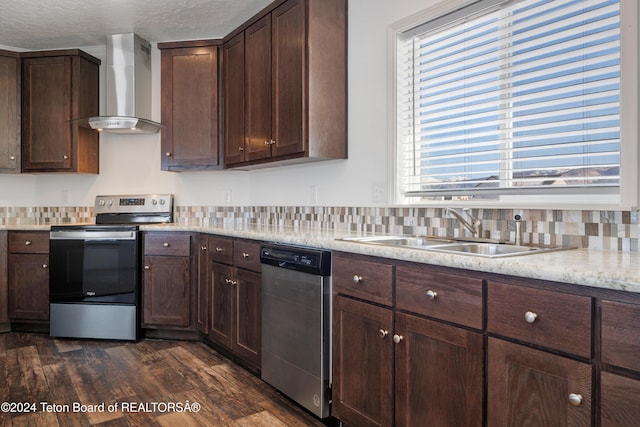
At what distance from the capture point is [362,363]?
72.4 inches

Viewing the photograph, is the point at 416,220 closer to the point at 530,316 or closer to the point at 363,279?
the point at 363,279

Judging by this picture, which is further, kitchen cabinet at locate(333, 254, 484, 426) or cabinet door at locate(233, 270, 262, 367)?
cabinet door at locate(233, 270, 262, 367)

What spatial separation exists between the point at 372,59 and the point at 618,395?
207cm

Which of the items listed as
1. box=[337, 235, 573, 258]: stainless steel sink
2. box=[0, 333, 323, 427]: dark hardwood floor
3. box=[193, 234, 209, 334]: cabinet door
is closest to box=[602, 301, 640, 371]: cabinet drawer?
box=[337, 235, 573, 258]: stainless steel sink

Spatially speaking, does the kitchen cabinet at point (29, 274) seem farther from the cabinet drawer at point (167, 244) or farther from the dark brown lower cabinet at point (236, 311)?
the dark brown lower cabinet at point (236, 311)

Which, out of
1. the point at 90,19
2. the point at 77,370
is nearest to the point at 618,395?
the point at 77,370

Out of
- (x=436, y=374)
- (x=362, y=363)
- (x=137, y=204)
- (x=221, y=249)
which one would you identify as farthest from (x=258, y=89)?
(x=436, y=374)

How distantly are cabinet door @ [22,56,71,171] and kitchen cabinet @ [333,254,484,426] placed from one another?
3.07m

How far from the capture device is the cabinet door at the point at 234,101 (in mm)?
3271

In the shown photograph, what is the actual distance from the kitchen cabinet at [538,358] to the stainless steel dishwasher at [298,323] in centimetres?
85

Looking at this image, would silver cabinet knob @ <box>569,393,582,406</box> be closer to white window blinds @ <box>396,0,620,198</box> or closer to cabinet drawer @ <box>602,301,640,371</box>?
cabinet drawer @ <box>602,301,640,371</box>

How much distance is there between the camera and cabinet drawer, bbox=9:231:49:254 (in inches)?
140

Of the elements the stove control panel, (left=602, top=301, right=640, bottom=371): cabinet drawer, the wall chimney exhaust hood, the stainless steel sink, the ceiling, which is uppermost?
the ceiling

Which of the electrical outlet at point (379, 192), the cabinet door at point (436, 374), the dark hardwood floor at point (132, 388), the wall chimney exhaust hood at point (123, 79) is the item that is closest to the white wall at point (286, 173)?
the electrical outlet at point (379, 192)
